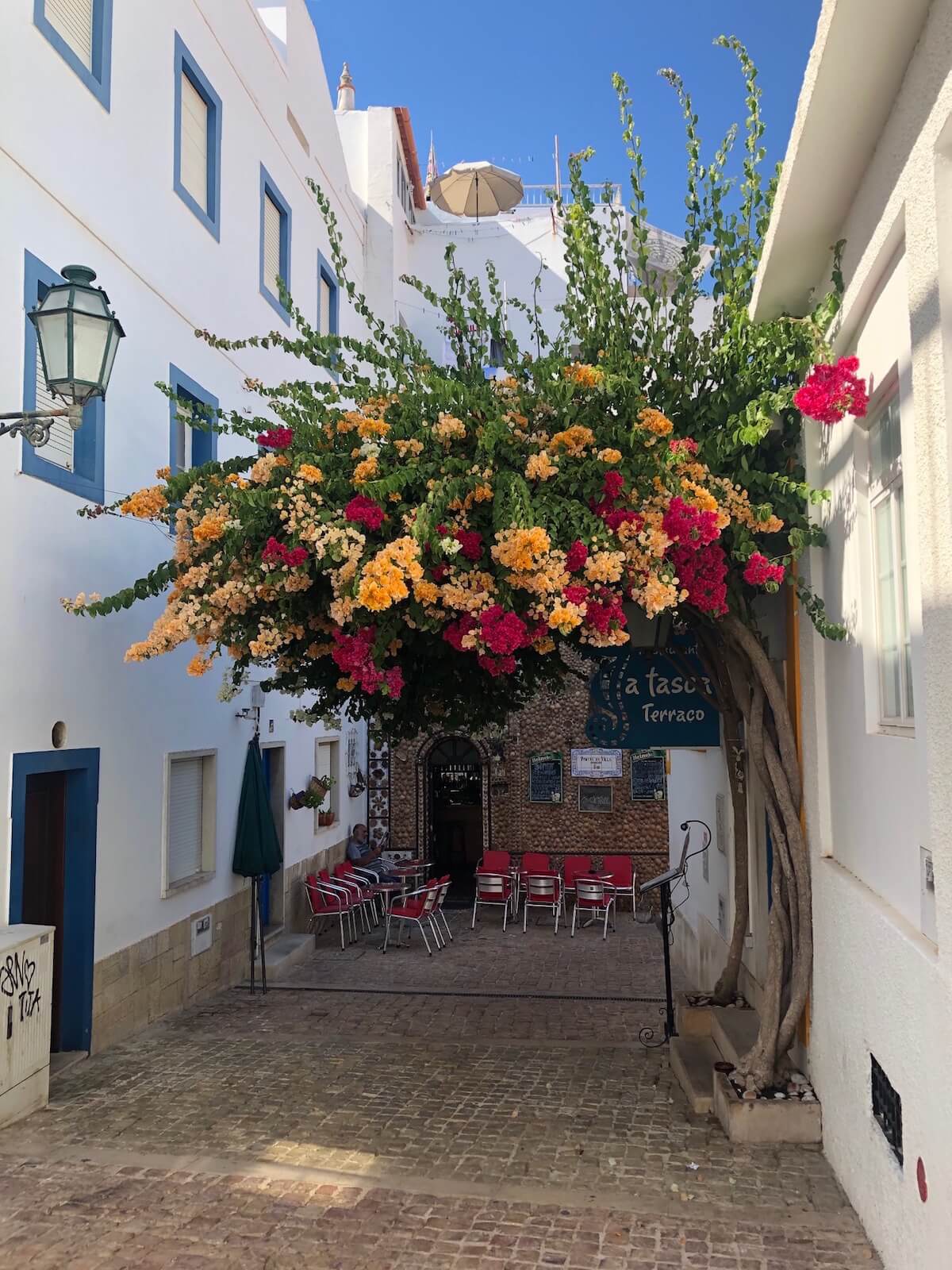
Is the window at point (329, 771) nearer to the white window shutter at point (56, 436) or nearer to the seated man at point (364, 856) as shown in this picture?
the seated man at point (364, 856)

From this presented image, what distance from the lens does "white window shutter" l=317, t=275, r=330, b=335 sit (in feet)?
48.2

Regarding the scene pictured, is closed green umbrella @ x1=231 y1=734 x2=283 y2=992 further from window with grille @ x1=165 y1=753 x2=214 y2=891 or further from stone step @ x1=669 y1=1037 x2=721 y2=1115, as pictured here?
stone step @ x1=669 y1=1037 x2=721 y2=1115

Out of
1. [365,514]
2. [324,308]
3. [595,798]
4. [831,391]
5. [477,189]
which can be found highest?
[477,189]

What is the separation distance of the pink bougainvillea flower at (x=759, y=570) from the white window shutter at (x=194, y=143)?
7.27 metres

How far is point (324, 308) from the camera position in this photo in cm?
1495

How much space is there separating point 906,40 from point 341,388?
3570 mm

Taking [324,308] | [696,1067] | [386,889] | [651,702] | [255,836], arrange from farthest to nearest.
A: [324,308] → [386,889] → [255,836] → [651,702] → [696,1067]

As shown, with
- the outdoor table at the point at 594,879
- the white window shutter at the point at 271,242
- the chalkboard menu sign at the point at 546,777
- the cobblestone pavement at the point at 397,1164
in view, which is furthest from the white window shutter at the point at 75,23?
the chalkboard menu sign at the point at 546,777

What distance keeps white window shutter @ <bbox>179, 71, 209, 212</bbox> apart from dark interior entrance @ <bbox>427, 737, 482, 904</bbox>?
10.3m

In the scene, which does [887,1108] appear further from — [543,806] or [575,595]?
[543,806]

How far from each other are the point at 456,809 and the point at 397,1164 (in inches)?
516

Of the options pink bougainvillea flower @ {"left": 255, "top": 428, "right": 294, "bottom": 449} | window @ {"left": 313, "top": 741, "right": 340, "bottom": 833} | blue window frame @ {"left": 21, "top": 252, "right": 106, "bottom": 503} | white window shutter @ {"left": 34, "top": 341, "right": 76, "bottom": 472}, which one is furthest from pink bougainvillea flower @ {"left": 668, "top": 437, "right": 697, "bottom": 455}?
window @ {"left": 313, "top": 741, "right": 340, "bottom": 833}

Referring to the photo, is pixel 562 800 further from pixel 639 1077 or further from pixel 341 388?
pixel 341 388

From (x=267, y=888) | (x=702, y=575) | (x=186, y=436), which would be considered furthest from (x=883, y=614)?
(x=267, y=888)
